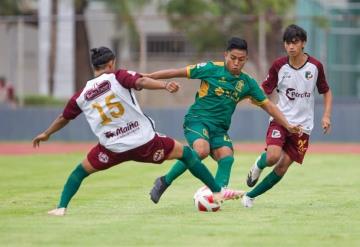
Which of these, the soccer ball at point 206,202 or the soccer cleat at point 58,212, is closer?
the soccer cleat at point 58,212

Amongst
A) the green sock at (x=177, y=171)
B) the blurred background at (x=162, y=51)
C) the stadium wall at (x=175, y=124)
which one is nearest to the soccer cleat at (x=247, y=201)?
the green sock at (x=177, y=171)

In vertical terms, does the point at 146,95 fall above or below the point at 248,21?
below

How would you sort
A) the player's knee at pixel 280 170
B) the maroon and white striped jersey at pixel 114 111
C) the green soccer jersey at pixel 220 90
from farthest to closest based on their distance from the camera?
the player's knee at pixel 280 170, the green soccer jersey at pixel 220 90, the maroon and white striped jersey at pixel 114 111

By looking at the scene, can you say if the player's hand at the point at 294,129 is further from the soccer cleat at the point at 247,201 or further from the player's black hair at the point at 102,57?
the player's black hair at the point at 102,57

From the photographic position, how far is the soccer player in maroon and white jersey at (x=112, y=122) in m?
10.6

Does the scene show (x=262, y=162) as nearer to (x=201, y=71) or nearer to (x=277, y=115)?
(x=277, y=115)

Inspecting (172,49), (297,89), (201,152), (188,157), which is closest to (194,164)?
(188,157)

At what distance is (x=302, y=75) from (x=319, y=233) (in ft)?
9.91

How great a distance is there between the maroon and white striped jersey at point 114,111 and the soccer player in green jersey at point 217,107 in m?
0.84

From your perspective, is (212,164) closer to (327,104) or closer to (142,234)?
(327,104)

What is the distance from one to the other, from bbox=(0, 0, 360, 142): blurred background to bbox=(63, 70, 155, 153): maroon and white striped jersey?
18.4 meters

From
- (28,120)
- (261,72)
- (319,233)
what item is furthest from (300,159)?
(28,120)

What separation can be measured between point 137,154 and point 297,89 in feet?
7.09

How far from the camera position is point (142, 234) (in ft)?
30.4
